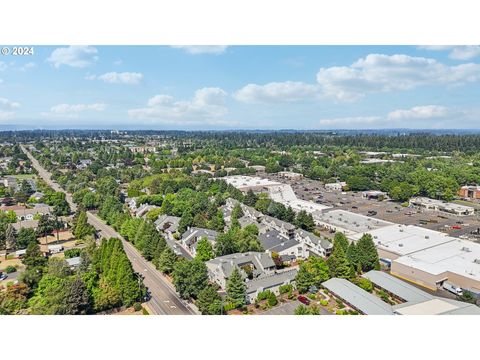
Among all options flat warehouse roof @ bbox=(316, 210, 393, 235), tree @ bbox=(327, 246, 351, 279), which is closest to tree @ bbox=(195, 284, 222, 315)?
tree @ bbox=(327, 246, 351, 279)

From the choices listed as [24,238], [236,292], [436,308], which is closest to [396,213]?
[436,308]

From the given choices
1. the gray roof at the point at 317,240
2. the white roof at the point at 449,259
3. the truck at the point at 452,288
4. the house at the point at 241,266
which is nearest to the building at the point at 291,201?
the gray roof at the point at 317,240

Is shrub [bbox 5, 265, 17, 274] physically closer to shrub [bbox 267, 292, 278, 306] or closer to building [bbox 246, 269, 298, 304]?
building [bbox 246, 269, 298, 304]

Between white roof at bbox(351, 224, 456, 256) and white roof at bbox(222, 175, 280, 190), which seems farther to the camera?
white roof at bbox(222, 175, 280, 190)

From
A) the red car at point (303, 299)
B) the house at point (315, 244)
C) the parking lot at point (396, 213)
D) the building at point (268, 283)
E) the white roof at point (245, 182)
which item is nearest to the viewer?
the red car at point (303, 299)

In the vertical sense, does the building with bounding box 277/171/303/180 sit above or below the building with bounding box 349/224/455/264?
above

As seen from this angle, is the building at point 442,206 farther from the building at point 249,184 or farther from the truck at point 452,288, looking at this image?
the truck at point 452,288

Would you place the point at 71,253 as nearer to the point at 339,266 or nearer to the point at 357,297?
the point at 339,266
